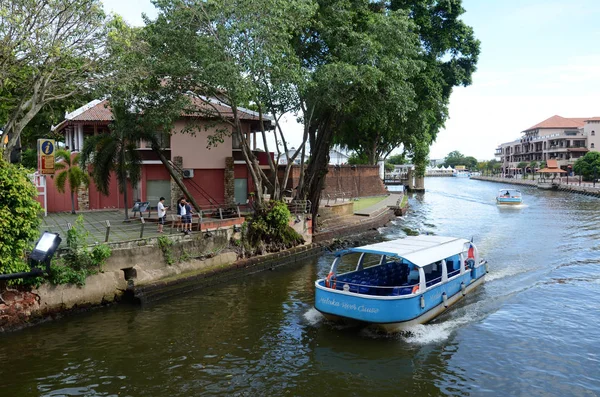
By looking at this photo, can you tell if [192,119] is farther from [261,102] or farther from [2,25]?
[2,25]

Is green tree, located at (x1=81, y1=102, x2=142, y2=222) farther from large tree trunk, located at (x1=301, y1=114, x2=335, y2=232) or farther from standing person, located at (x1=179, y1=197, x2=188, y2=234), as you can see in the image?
large tree trunk, located at (x1=301, y1=114, x2=335, y2=232)

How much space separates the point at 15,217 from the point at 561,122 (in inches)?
4659

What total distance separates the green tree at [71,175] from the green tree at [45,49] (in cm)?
901

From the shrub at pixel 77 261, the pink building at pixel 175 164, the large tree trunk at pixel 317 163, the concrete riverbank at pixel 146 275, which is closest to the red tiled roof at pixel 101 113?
the pink building at pixel 175 164

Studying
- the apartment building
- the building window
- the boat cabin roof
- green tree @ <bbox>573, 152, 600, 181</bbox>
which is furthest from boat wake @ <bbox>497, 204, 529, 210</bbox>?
the apartment building

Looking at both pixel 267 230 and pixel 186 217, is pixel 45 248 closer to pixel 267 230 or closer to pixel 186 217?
pixel 186 217

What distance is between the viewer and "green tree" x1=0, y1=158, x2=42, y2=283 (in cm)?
1270

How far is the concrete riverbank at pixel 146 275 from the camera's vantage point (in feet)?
44.0

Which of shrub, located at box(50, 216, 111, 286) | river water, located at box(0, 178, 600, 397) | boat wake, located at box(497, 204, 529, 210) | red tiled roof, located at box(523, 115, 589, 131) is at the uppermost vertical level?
red tiled roof, located at box(523, 115, 589, 131)

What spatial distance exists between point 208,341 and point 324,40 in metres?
16.3

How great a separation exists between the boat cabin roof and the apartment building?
286 feet

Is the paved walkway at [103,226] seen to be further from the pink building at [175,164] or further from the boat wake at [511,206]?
the boat wake at [511,206]

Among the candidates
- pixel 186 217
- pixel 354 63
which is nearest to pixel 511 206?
pixel 354 63

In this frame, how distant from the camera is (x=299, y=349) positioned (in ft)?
38.8
